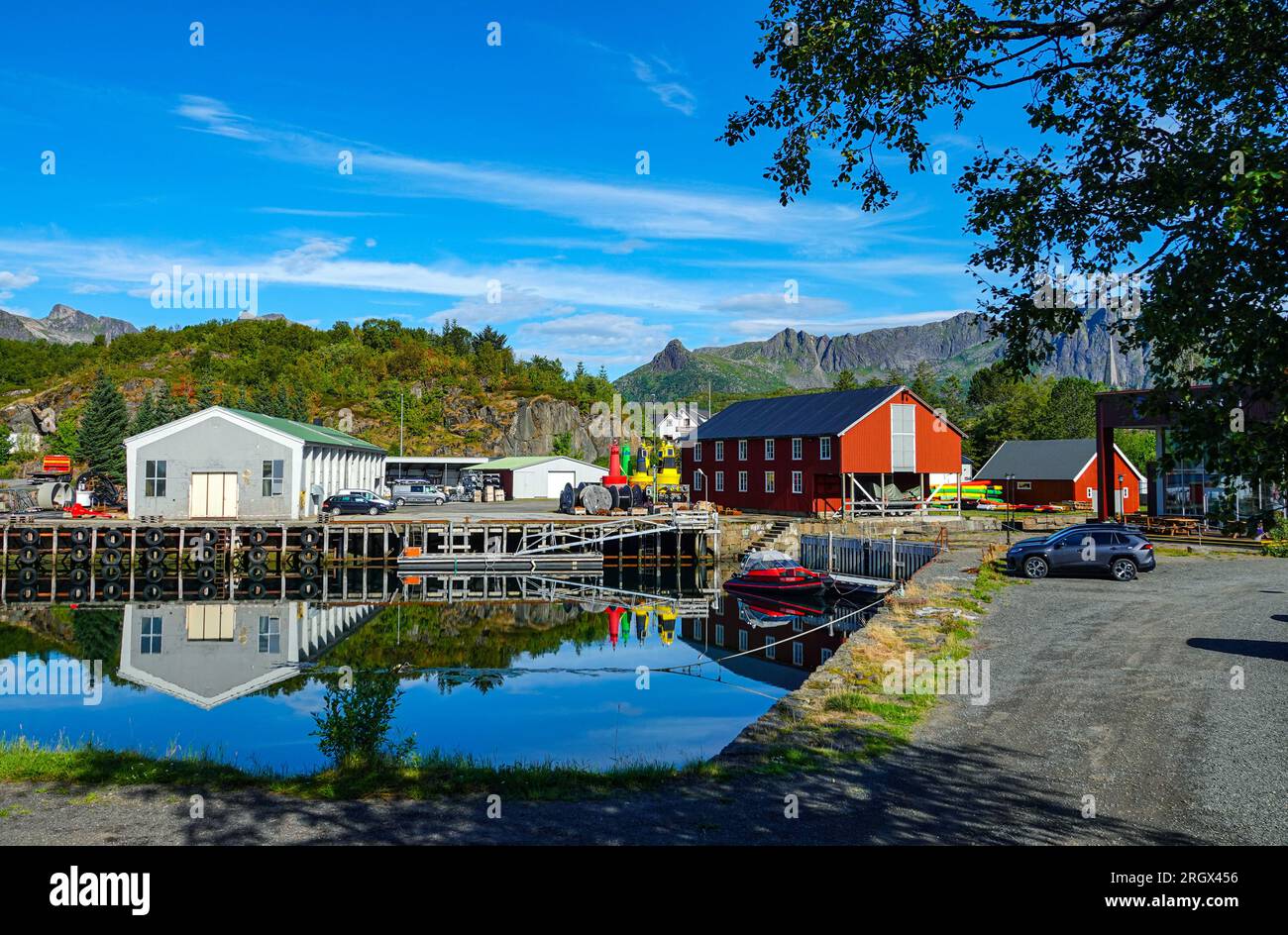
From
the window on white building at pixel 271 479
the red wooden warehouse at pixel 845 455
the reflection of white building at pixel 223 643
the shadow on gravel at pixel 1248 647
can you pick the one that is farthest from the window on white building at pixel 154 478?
the shadow on gravel at pixel 1248 647

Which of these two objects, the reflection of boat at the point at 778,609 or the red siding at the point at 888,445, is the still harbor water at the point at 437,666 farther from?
the red siding at the point at 888,445

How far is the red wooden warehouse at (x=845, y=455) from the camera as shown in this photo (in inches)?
2044

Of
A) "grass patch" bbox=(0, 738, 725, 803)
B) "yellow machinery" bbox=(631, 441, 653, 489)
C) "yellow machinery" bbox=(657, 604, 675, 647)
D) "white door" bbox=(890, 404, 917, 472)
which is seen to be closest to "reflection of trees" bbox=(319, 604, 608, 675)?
"yellow machinery" bbox=(657, 604, 675, 647)

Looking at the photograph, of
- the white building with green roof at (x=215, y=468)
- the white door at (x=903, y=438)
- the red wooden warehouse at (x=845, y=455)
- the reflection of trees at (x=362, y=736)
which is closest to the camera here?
the reflection of trees at (x=362, y=736)

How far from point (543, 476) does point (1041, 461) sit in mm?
40480

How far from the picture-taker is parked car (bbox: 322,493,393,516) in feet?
178

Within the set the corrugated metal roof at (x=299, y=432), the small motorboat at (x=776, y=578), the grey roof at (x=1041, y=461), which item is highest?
the corrugated metal roof at (x=299, y=432)

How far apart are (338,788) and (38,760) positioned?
15.4 ft

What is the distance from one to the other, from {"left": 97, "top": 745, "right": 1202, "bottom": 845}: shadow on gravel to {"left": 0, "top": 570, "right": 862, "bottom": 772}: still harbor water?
4529mm

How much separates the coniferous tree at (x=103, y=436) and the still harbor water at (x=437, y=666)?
4532 cm

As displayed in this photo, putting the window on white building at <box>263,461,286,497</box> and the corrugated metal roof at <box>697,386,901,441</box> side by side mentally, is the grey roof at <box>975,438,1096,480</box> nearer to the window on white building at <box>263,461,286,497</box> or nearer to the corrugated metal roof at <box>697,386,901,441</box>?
the corrugated metal roof at <box>697,386,901,441</box>

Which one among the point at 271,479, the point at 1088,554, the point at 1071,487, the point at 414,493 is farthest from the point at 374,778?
the point at 1071,487
